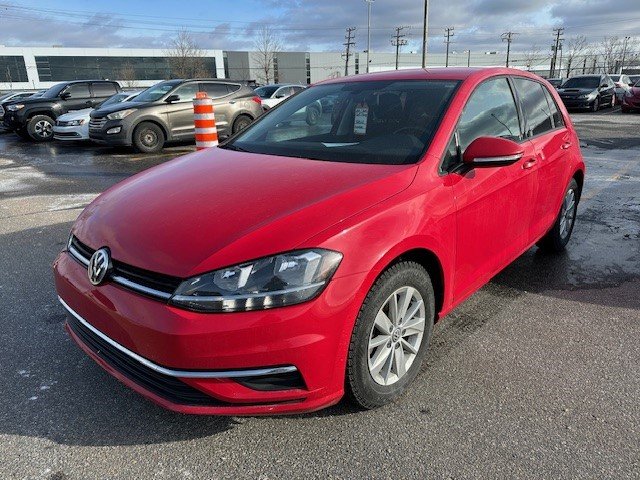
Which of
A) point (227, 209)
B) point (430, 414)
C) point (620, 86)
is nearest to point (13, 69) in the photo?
point (620, 86)

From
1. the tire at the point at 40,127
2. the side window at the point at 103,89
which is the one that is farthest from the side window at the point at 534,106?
the tire at the point at 40,127

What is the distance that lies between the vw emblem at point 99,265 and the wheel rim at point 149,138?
10.0 meters

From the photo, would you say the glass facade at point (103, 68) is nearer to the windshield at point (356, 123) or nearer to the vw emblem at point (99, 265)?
the windshield at point (356, 123)

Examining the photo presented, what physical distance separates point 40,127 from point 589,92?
833 inches

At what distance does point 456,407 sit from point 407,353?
351 mm

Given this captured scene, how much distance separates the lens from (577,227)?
5539 millimetres

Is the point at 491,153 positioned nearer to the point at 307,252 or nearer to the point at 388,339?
the point at 388,339

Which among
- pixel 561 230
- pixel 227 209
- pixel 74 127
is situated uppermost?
pixel 227 209

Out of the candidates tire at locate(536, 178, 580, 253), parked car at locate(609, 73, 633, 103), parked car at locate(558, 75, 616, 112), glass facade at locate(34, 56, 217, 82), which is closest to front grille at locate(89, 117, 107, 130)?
tire at locate(536, 178, 580, 253)

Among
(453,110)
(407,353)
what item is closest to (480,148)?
(453,110)

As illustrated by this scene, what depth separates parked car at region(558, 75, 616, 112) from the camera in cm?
2161

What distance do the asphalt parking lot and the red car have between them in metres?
0.26

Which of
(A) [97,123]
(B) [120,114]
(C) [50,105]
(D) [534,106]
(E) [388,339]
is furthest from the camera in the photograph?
(C) [50,105]

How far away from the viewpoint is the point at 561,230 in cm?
460
